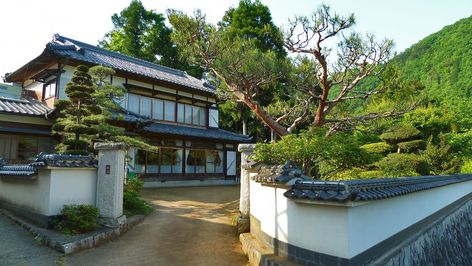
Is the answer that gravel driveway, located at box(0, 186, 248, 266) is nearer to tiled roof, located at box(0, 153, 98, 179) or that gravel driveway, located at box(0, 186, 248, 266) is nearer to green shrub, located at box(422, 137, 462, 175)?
tiled roof, located at box(0, 153, 98, 179)

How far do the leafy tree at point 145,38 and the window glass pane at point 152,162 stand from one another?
15008 millimetres

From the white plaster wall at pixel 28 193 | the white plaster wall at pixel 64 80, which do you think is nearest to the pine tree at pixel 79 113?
the white plaster wall at pixel 28 193

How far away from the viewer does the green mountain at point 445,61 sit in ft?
143

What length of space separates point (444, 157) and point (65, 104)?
67.7 feet

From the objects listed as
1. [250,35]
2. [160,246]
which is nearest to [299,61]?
[160,246]

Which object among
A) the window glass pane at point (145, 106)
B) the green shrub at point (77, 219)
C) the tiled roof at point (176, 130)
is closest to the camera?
the green shrub at point (77, 219)

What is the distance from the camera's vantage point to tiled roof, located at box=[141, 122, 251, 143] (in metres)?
18.4

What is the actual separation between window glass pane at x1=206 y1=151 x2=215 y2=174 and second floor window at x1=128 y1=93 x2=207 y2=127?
2073 millimetres

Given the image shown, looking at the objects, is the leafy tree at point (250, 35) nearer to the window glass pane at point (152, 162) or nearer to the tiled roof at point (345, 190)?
the window glass pane at point (152, 162)

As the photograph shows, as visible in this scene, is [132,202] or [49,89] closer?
[132,202]

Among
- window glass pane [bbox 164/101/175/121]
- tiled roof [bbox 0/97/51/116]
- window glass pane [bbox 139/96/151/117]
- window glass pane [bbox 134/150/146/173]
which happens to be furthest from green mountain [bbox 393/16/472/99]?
tiled roof [bbox 0/97/51/116]

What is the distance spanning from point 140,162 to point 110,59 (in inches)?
249

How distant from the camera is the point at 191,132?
20609 mm

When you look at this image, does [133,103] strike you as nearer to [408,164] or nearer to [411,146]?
[408,164]
